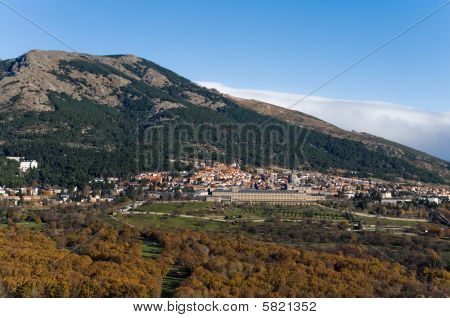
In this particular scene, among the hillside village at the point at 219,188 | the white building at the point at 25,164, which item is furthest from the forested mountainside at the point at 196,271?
the white building at the point at 25,164

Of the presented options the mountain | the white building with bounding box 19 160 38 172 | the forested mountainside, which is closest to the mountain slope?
the mountain

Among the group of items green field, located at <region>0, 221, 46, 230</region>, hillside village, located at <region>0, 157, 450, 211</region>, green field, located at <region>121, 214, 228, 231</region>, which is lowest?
green field, located at <region>121, 214, 228, 231</region>

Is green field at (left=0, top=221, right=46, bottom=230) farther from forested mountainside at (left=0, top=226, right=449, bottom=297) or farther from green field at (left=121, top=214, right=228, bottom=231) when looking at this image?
green field at (left=121, top=214, right=228, bottom=231)

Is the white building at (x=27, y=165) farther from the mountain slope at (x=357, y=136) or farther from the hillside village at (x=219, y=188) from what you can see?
the mountain slope at (x=357, y=136)

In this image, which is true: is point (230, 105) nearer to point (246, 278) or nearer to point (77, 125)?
point (77, 125)

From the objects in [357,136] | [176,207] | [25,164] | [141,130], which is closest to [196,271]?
[176,207]

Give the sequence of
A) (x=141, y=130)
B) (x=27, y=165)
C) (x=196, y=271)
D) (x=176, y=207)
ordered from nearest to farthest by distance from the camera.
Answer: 1. (x=196, y=271)
2. (x=176, y=207)
3. (x=27, y=165)
4. (x=141, y=130)

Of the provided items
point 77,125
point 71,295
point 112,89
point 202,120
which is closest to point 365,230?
point 71,295

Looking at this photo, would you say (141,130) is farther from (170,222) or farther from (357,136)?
(170,222)

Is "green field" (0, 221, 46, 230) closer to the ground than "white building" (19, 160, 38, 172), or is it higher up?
closer to the ground

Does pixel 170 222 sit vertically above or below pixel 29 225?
below
